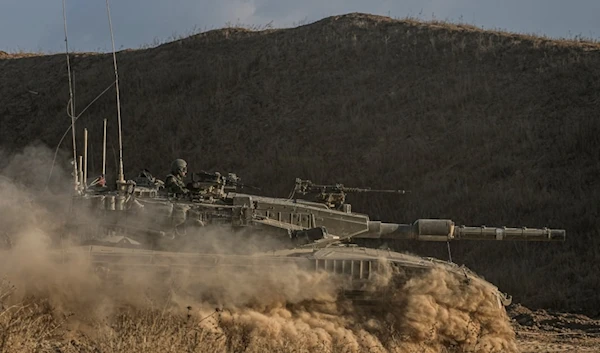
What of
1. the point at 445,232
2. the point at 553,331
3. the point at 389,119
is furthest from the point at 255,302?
the point at 389,119

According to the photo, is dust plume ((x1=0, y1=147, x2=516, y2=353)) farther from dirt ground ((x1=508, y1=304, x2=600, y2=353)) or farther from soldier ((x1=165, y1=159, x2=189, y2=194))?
dirt ground ((x1=508, y1=304, x2=600, y2=353))

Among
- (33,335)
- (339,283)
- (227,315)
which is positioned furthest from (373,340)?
(33,335)

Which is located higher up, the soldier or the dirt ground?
the soldier

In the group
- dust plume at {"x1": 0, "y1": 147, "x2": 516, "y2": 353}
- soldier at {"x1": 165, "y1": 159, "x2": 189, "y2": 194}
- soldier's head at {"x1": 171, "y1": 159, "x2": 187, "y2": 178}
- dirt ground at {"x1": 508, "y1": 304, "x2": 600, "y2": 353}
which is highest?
soldier's head at {"x1": 171, "y1": 159, "x2": 187, "y2": 178}

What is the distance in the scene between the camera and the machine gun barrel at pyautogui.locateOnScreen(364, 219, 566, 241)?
662 inches

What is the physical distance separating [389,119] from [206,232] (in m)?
19.8

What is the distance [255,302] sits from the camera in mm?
13906

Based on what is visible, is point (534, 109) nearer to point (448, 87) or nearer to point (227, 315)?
point (448, 87)

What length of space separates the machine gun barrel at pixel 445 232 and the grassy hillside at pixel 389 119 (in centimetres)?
571

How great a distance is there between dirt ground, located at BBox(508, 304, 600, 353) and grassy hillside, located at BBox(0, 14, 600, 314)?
184 cm

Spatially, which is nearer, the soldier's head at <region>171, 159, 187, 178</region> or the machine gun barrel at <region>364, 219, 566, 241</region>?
the soldier's head at <region>171, 159, 187, 178</region>

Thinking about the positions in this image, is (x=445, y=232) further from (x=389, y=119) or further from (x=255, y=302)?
(x=389, y=119)

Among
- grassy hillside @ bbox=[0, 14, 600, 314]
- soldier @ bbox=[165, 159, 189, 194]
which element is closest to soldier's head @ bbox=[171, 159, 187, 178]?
soldier @ bbox=[165, 159, 189, 194]

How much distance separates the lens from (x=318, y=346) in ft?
43.6
